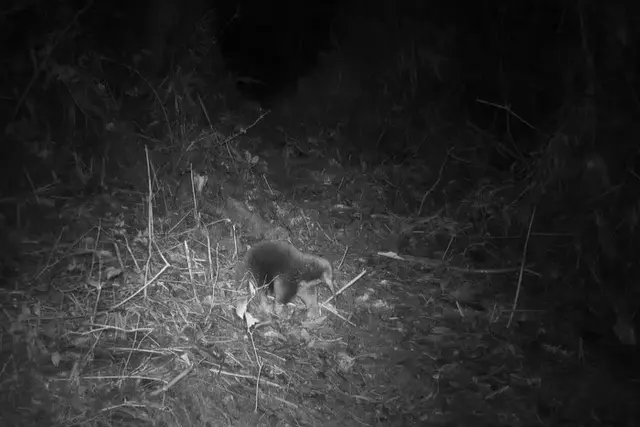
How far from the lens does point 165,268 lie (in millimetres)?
2418

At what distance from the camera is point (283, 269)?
91.5 inches

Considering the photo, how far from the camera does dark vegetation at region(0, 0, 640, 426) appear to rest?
1822 mm

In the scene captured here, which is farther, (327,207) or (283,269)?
(327,207)

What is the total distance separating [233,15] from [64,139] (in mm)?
1012

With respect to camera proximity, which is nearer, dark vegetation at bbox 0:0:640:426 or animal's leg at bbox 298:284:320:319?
dark vegetation at bbox 0:0:640:426

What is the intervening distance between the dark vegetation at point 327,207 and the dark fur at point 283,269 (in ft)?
0.36

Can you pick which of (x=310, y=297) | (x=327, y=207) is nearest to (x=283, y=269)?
(x=310, y=297)

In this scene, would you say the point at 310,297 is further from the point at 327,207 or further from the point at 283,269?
the point at 327,207

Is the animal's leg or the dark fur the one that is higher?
the dark fur

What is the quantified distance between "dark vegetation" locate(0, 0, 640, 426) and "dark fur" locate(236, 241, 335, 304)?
11 cm

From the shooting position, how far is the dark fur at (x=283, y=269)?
2.33 meters

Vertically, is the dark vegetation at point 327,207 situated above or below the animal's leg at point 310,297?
above

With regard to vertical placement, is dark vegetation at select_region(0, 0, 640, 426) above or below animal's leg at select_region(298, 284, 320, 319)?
above

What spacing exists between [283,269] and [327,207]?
62cm
